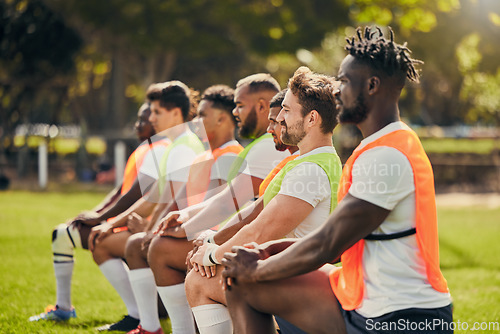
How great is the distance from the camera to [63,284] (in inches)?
232

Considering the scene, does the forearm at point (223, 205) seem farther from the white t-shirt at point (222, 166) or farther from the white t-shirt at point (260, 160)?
the white t-shirt at point (222, 166)

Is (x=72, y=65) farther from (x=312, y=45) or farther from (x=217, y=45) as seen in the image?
(x=312, y=45)

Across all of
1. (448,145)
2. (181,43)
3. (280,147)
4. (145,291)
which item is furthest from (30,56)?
(280,147)

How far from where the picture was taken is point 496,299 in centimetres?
660

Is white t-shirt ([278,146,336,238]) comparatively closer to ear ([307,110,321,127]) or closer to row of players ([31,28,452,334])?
row of players ([31,28,452,334])

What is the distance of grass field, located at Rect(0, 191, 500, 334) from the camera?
5.86m

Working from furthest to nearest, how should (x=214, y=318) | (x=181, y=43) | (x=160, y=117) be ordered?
(x=181, y=43) < (x=160, y=117) < (x=214, y=318)

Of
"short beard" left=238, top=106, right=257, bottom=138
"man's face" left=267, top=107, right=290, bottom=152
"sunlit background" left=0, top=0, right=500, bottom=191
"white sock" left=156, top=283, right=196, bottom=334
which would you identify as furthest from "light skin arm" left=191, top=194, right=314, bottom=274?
"sunlit background" left=0, top=0, right=500, bottom=191

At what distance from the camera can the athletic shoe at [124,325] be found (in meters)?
5.52

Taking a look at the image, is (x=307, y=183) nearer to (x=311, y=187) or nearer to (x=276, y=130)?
(x=311, y=187)

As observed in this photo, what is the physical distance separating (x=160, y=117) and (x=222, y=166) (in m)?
A: 1.18

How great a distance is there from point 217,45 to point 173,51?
1.63 meters

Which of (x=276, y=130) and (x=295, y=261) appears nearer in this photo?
(x=295, y=261)

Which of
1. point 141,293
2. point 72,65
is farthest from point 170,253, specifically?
point 72,65
